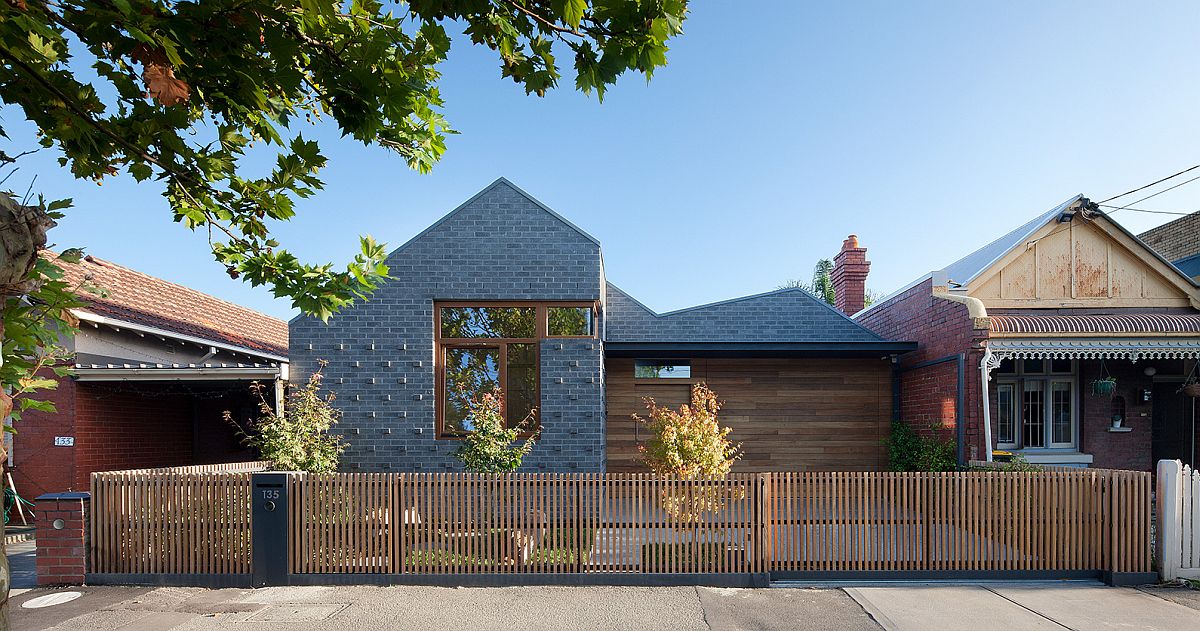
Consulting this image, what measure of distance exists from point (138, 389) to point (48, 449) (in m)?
1.43

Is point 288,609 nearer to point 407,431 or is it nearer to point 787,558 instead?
point 407,431

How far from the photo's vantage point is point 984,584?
6.56 meters

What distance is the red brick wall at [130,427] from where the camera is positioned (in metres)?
10.3

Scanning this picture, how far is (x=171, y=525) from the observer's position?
6.67 metres

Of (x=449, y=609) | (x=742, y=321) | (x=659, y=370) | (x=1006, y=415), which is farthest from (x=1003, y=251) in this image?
(x=449, y=609)

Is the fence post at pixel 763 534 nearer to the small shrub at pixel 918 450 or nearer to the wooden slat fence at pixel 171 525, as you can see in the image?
the small shrub at pixel 918 450

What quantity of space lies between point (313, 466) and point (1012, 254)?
10.5 metres

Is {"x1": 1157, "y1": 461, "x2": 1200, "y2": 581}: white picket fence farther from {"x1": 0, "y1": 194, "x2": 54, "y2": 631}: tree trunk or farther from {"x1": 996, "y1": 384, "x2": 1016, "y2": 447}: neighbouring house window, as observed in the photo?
{"x1": 0, "y1": 194, "x2": 54, "y2": 631}: tree trunk

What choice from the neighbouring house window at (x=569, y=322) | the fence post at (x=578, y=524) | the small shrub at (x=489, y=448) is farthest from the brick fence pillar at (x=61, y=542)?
the neighbouring house window at (x=569, y=322)

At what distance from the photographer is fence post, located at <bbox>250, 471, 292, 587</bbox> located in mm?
6598

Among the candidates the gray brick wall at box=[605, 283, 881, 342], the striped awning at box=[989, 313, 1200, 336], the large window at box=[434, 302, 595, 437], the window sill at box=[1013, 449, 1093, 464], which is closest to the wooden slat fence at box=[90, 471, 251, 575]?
the large window at box=[434, 302, 595, 437]

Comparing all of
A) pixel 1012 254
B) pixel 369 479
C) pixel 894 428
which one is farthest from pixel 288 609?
pixel 1012 254

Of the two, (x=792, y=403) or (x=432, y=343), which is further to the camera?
(x=792, y=403)

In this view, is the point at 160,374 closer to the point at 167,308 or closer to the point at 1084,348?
the point at 167,308
